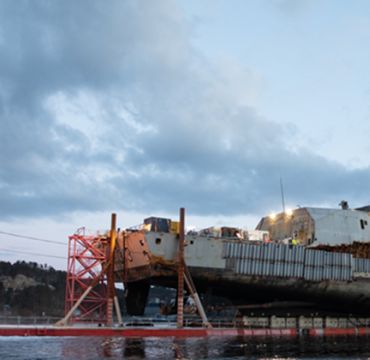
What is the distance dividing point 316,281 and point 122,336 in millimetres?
27608

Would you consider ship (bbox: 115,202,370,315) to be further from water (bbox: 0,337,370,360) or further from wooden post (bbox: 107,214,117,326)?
water (bbox: 0,337,370,360)

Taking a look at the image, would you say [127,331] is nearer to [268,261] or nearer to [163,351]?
[163,351]

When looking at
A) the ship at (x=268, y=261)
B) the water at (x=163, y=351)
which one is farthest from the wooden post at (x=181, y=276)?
the water at (x=163, y=351)

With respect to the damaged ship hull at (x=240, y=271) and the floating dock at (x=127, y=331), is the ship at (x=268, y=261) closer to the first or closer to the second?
the damaged ship hull at (x=240, y=271)

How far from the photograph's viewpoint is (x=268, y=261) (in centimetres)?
6328

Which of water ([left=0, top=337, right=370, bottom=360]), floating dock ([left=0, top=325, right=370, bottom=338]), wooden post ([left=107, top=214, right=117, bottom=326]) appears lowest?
floating dock ([left=0, top=325, right=370, bottom=338])

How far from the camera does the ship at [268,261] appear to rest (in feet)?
197

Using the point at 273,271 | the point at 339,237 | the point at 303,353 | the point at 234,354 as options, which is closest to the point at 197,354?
the point at 234,354

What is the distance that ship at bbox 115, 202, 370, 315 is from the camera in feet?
197

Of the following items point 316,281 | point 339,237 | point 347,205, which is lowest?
point 316,281

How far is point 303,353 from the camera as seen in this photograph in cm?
3956

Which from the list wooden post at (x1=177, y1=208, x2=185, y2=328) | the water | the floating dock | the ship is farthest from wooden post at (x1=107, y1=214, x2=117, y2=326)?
the water

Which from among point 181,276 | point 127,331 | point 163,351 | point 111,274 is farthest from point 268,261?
point 163,351

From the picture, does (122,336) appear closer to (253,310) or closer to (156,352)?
(156,352)
